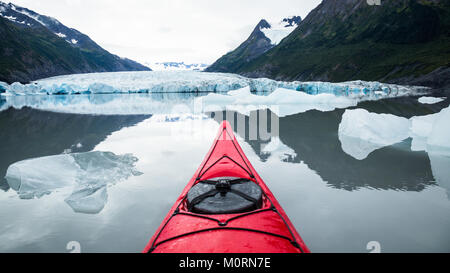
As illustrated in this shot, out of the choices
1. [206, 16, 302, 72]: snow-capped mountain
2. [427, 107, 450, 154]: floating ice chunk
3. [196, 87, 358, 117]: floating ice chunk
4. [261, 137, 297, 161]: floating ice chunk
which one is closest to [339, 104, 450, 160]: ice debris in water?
[427, 107, 450, 154]: floating ice chunk

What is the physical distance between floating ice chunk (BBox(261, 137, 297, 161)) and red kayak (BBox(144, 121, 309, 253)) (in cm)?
252

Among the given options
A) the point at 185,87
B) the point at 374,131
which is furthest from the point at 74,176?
the point at 185,87

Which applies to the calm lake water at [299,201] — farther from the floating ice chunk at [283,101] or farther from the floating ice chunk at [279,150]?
the floating ice chunk at [283,101]

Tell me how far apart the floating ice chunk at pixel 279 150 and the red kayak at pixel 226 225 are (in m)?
2.52

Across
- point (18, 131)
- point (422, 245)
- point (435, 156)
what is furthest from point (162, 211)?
point (18, 131)

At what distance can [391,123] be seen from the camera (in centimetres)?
627

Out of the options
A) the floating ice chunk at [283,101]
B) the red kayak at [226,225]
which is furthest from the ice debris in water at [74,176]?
the floating ice chunk at [283,101]

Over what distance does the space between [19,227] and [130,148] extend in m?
3.50

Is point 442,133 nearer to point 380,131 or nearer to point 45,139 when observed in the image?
point 380,131

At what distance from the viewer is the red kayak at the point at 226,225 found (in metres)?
1.77

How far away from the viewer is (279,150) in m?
5.70

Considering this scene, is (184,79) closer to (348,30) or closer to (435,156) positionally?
(435,156)

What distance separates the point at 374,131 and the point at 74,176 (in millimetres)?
6554
